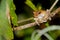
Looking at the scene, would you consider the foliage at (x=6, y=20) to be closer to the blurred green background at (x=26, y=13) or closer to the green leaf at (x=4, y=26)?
the green leaf at (x=4, y=26)

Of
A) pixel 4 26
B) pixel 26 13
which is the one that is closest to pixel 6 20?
pixel 4 26

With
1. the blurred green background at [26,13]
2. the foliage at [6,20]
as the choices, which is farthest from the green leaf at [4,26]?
the blurred green background at [26,13]

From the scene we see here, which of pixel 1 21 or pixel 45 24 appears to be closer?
pixel 1 21

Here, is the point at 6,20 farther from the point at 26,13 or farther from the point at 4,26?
the point at 26,13

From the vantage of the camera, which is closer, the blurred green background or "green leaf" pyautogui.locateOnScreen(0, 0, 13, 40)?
"green leaf" pyautogui.locateOnScreen(0, 0, 13, 40)

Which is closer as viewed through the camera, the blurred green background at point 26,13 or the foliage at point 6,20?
the foliage at point 6,20

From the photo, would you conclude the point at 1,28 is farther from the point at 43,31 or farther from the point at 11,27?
the point at 43,31

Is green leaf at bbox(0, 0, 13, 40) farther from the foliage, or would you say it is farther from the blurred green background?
the blurred green background

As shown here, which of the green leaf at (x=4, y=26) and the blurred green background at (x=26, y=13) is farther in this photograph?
the blurred green background at (x=26, y=13)

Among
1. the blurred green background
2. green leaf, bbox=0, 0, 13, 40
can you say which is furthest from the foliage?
the blurred green background

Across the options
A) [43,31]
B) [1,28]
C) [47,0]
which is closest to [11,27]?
[1,28]

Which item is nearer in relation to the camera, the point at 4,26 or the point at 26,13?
the point at 4,26
